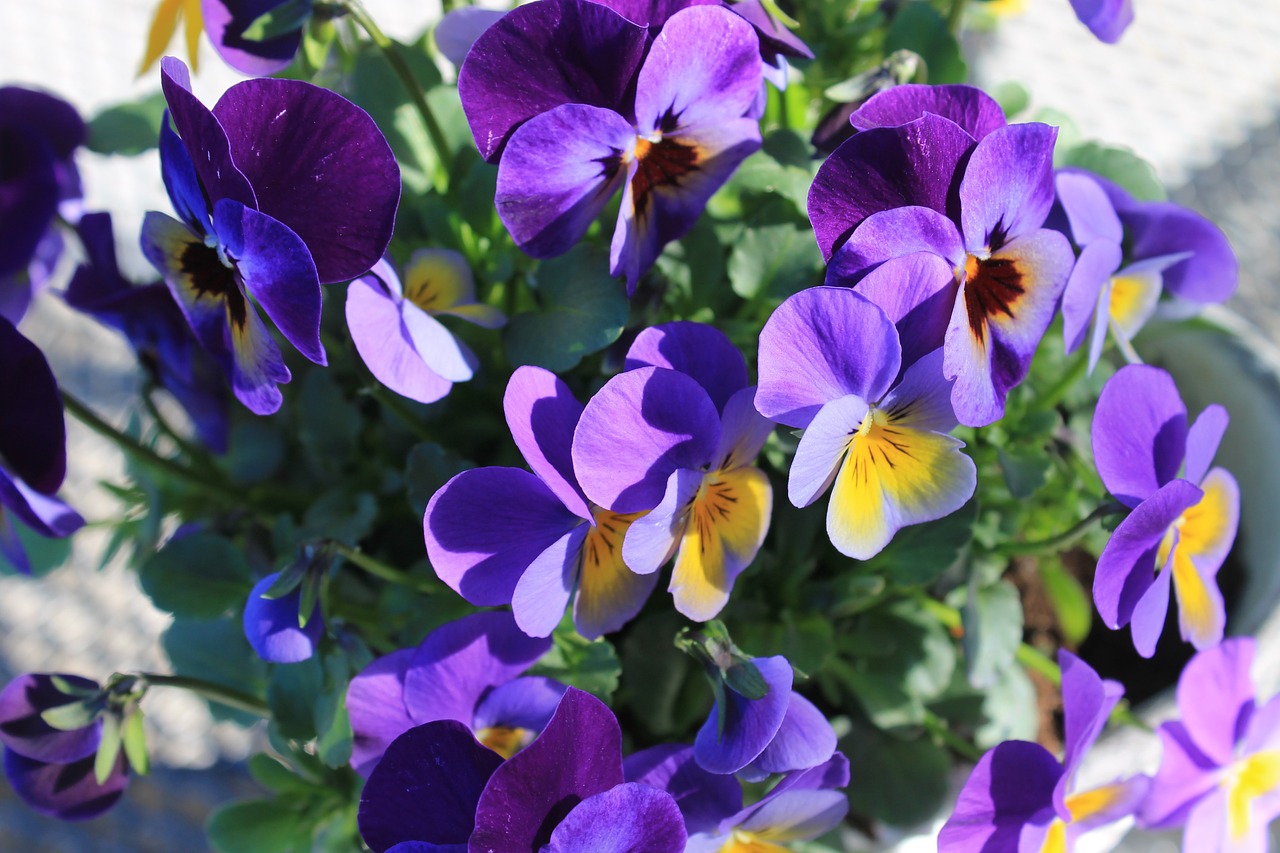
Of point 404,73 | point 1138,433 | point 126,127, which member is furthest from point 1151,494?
point 126,127

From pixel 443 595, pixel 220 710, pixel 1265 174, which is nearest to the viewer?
pixel 443 595

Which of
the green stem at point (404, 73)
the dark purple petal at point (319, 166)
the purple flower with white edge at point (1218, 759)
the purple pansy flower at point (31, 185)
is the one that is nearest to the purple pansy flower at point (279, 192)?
the dark purple petal at point (319, 166)

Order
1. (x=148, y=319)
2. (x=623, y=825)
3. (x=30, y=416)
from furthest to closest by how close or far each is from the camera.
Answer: (x=148, y=319)
(x=30, y=416)
(x=623, y=825)

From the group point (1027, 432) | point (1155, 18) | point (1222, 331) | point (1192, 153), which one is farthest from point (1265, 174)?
point (1027, 432)

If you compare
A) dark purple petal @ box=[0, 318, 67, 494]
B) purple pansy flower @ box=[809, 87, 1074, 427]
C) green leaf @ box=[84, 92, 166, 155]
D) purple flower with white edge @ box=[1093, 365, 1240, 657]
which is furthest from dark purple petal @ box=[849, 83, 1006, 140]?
green leaf @ box=[84, 92, 166, 155]

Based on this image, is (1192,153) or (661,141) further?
(1192,153)

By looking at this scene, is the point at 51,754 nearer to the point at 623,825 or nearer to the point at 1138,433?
the point at 623,825

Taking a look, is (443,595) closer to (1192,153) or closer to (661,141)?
(661,141)

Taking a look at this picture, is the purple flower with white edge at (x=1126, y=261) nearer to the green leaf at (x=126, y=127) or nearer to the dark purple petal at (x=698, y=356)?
the dark purple petal at (x=698, y=356)
